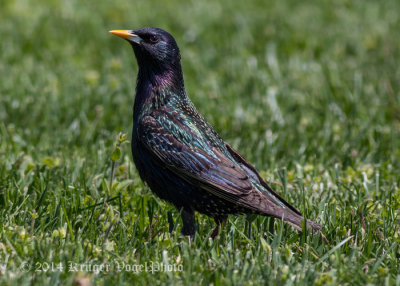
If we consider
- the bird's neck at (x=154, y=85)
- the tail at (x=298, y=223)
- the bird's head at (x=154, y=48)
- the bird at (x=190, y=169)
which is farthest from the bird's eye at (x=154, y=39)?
the tail at (x=298, y=223)

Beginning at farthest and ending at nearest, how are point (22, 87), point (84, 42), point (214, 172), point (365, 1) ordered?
point (365, 1) < point (84, 42) < point (22, 87) < point (214, 172)

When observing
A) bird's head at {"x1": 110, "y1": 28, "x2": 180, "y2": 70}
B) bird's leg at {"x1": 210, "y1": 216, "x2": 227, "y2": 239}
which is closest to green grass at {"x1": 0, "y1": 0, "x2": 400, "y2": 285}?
bird's leg at {"x1": 210, "y1": 216, "x2": 227, "y2": 239}

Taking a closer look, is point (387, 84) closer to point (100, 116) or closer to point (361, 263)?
point (100, 116)

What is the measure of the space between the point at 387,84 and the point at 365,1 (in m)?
3.86

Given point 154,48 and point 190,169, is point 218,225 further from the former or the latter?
point 154,48

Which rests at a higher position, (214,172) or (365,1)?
(365,1)

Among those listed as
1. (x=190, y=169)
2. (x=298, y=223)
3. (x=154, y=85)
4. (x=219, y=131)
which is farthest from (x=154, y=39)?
(x=219, y=131)

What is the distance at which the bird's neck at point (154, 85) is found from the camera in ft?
13.9

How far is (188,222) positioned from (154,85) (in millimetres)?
960

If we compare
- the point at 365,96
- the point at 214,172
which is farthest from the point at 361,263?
the point at 365,96

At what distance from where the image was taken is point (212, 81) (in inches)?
288

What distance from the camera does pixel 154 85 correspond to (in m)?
4.27

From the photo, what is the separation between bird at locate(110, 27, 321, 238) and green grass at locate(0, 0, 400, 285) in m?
0.15

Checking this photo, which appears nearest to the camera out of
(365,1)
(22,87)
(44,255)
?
(44,255)
